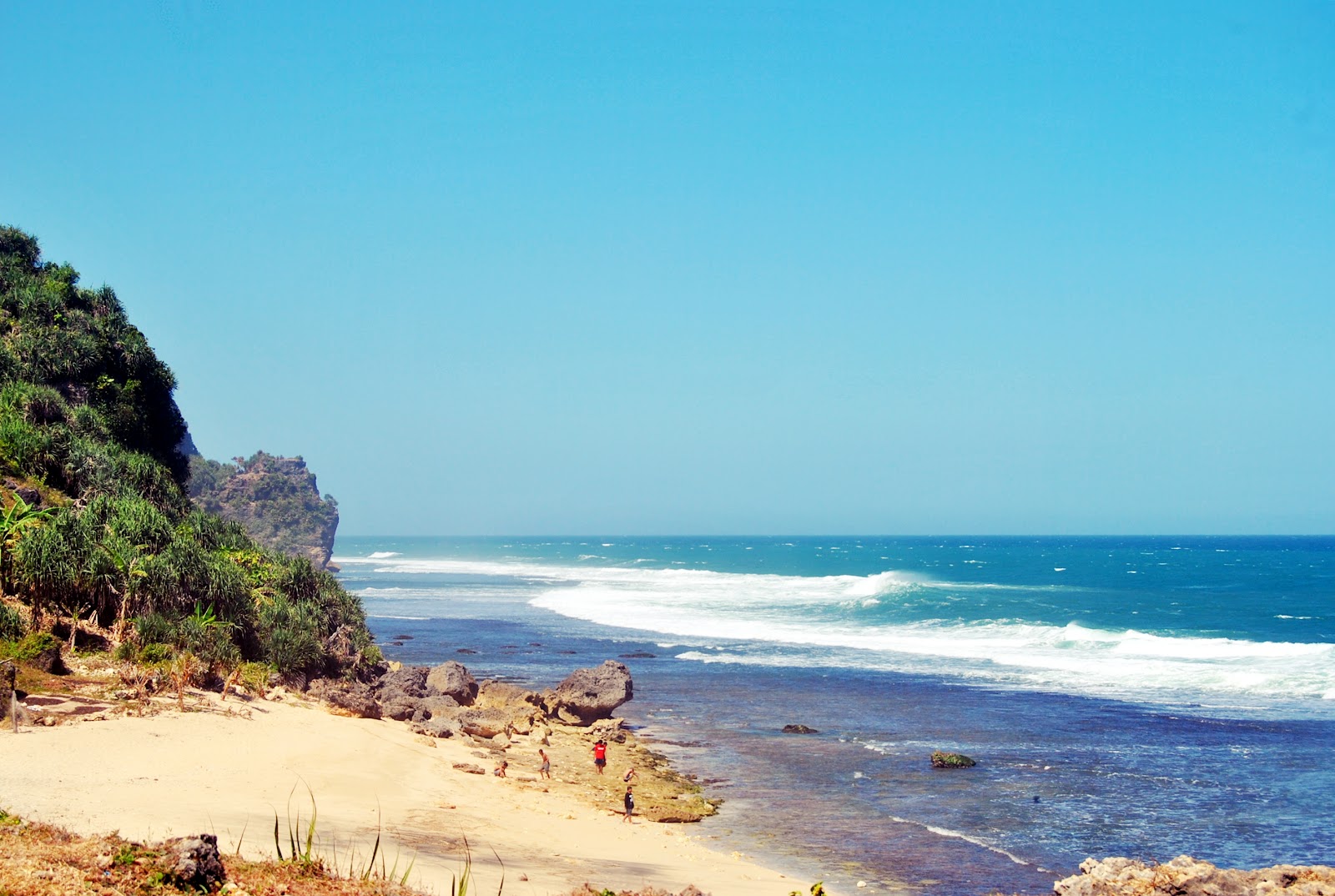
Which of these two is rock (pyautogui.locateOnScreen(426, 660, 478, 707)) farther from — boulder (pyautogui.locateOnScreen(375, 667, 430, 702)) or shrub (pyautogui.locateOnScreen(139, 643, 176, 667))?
shrub (pyautogui.locateOnScreen(139, 643, 176, 667))

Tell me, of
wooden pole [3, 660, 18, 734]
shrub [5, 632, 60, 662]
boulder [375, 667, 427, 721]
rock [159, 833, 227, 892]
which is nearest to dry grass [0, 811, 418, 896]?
rock [159, 833, 227, 892]

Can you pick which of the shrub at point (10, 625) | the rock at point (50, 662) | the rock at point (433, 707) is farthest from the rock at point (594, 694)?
the shrub at point (10, 625)

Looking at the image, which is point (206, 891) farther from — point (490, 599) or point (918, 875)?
point (490, 599)

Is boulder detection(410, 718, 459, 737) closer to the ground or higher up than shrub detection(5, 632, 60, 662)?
closer to the ground

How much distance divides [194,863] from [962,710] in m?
21.1

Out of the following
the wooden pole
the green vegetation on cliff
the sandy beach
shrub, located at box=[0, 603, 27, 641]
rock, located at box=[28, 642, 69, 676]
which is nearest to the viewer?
the sandy beach

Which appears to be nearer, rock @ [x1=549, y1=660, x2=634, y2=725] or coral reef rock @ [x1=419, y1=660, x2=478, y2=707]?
rock @ [x1=549, y1=660, x2=634, y2=725]

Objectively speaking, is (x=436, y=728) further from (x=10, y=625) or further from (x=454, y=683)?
(x=10, y=625)

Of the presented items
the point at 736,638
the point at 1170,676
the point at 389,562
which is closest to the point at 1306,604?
the point at 1170,676

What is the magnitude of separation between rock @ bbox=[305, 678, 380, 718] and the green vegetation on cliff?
0.84 meters

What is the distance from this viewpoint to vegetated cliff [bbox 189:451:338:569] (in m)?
89.6

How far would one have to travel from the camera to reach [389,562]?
12112cm

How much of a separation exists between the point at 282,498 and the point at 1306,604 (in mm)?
85363

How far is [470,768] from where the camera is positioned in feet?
57.4
